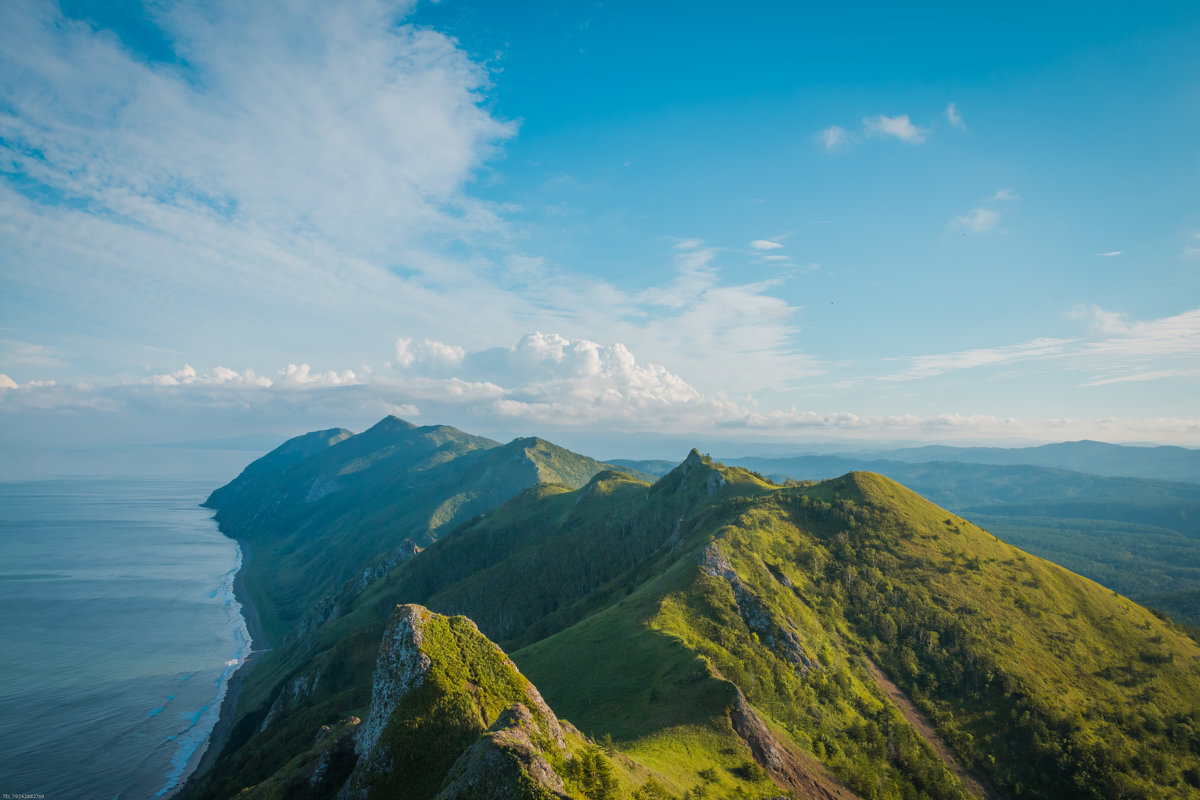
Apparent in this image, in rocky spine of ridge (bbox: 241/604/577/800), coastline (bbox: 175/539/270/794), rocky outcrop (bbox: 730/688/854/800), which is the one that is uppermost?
rocky spine of ridge (bbox: 241/604/577/800)

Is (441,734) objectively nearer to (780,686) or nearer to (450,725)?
(450,725)

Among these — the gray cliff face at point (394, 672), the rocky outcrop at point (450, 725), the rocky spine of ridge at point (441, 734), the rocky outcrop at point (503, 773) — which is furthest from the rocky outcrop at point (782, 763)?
the gray cliff face at point (394, 672)

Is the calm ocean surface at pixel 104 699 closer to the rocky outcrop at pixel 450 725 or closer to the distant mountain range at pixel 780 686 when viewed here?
the distant mountain range at pixel 780 686

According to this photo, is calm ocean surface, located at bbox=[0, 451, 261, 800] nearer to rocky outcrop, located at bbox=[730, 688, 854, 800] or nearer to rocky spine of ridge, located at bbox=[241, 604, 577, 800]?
rocky spine of ridge, located at bbox=[241, 604, 577, 800]

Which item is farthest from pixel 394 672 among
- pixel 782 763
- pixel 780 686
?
pixel 780 686

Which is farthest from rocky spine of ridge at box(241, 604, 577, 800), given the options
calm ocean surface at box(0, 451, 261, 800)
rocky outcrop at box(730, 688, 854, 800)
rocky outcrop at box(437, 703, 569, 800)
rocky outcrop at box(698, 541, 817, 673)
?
calm ocean surface at box(0, 451, 261, 800)

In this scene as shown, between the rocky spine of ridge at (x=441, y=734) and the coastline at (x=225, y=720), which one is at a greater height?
the rocky spine of ridge at (x=441, y=734)

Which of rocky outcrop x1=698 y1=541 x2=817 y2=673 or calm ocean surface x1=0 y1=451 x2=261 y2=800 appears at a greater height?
rocky outcrop x1=698 y1=541 x2=817 y2=673

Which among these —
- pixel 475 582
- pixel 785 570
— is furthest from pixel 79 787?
pixel 785 570
